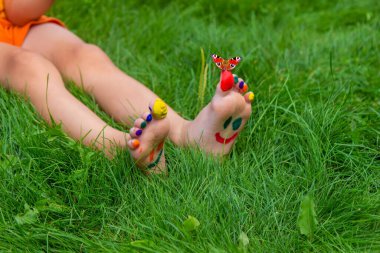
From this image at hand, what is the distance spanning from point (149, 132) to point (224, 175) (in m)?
0.28

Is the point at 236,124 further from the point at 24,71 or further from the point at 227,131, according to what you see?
the point at 24,71

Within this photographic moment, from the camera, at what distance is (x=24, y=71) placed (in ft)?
6.40

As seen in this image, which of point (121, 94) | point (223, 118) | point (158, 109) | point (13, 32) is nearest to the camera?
point (158, 109)

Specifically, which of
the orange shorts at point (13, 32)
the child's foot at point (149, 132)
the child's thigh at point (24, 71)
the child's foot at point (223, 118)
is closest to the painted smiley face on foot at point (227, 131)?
the child's foot at point (223, 118)

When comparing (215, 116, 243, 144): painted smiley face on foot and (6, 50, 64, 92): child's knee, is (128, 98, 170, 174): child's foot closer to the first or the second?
(215, 116, 243, 144): painted smiley face on foot

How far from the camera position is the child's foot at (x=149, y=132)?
5.13 feet

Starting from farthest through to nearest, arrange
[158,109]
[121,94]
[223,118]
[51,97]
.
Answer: [121,94], [51,97], [223,118], [158,109]

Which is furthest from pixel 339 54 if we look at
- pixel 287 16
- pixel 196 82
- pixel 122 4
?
pixel 122 4

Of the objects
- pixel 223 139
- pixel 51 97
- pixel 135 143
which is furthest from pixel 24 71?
pixel 223 139

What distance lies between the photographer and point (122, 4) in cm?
299

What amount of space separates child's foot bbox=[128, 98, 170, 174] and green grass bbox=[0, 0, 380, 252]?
4.2 inches

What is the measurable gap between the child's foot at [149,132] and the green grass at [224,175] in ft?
0.35

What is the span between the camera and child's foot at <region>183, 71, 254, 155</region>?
64.8 inches

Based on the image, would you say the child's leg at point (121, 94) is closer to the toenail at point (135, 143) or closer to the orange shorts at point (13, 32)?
the orange shorts at point (13, 32)
